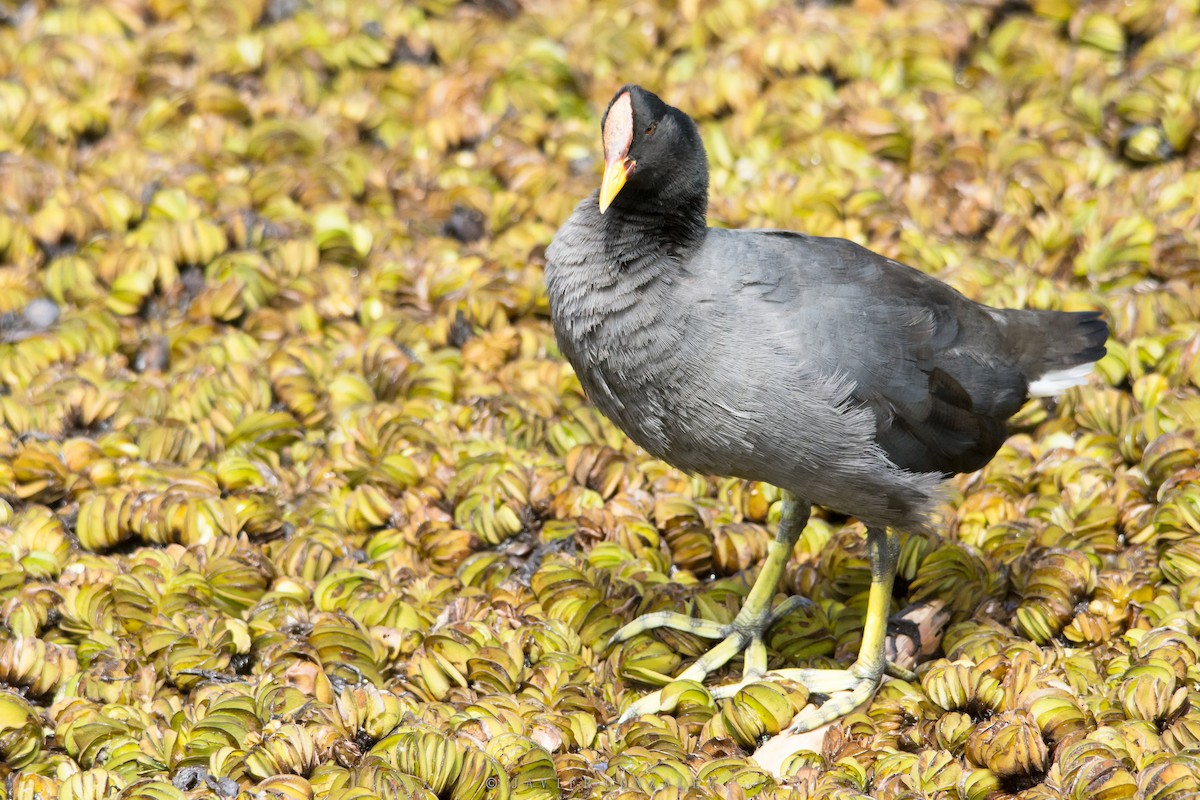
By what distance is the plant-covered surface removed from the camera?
421cm

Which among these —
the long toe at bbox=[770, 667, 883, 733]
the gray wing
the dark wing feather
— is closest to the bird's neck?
the gray wing

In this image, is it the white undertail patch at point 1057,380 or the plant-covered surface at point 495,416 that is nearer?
the plant-covered surface at point 495,416

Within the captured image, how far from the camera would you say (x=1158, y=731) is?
4.09 metres

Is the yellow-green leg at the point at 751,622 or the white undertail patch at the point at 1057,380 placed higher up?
the white undertail patch at the point at 1057,380

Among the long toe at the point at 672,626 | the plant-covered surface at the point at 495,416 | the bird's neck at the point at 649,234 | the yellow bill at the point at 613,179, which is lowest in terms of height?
the long toe at the point at 672,626

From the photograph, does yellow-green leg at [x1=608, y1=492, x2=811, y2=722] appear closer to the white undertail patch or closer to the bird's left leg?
the bird's left leg

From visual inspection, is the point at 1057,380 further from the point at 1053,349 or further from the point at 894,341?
the point at 894,341

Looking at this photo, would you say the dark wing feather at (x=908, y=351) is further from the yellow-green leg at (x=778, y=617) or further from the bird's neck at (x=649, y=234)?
the yellow-green leg at (x=778, y=617)

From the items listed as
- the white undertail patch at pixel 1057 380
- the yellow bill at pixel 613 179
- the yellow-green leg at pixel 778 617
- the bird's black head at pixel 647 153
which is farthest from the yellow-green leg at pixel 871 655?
the yellow bill at pixel 613 179

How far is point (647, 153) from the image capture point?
4.17m

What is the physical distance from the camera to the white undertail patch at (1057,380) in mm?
4809

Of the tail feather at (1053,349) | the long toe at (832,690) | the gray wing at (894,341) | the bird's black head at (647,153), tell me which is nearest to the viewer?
the bird's black head at (647,153)

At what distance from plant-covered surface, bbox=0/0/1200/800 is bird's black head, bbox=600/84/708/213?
1495mm

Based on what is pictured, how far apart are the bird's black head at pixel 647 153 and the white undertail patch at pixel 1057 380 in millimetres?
1501
